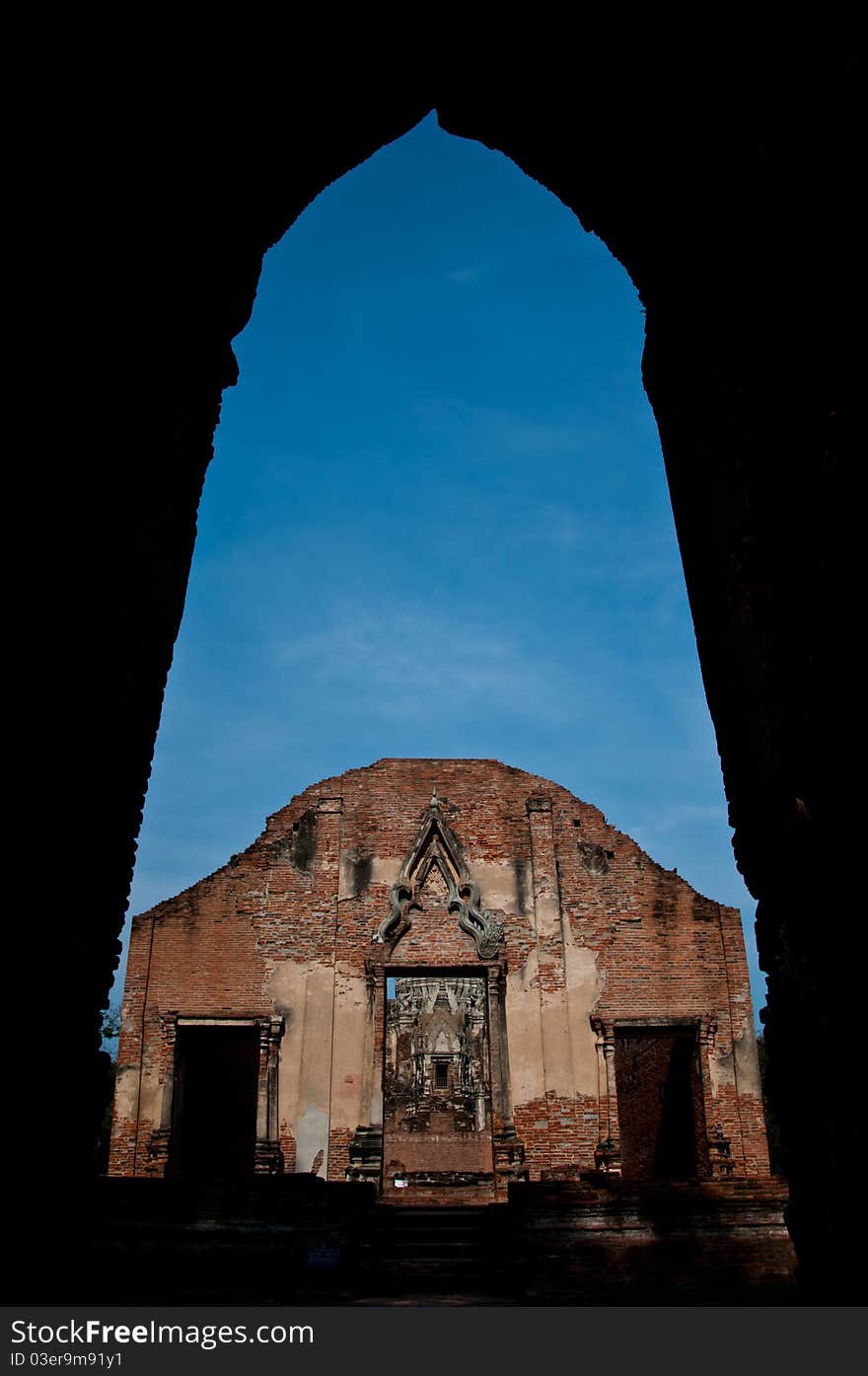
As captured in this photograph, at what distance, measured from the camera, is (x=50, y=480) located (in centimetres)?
329

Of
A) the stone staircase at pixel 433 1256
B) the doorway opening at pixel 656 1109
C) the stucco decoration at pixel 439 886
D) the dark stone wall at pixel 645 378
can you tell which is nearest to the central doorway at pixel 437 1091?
the stucco decoration at pixel 439 886

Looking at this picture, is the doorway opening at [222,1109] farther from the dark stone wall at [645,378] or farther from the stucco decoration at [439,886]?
the dark stone wall at [645,378]

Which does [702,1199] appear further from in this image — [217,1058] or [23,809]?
[217,1058]

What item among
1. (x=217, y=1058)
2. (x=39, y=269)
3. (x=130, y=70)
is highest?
(x=130, y=70)

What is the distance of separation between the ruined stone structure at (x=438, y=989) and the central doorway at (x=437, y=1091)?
0.11 ft

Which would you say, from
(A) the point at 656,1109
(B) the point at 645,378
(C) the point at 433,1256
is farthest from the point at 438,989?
(B) the point at 645,378

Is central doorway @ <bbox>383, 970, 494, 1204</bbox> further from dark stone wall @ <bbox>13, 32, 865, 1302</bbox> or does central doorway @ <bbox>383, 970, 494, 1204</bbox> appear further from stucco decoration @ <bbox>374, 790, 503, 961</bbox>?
dark stone wall @ <bbox>13, 32, 865, 1302</bbox>

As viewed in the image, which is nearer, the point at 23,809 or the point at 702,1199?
the point at 23,809

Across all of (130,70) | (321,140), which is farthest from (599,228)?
(130,70)

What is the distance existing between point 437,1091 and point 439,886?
3.41 m

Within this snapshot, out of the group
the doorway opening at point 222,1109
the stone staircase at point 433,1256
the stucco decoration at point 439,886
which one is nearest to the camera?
the stone staircase at point 433,1256

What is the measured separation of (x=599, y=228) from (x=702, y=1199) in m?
7.12

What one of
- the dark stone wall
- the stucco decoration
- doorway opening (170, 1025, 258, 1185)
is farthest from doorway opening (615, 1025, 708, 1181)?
the dark stone wall

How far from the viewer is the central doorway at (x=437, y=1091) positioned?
12.2 meters
